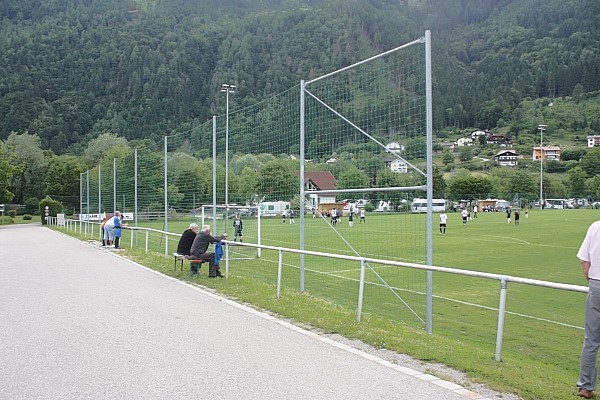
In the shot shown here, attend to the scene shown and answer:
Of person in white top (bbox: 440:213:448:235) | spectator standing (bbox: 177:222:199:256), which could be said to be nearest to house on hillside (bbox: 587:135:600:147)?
person in white top (bbox: 440:213:448:235)

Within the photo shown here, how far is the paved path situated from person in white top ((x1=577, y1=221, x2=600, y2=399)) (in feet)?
3.18

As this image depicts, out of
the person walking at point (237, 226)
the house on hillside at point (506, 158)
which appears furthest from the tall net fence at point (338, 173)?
the house on hillside at point (506, 158)

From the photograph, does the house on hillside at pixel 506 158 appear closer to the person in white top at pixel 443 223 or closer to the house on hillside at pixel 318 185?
the person in white top at pixel 443 223

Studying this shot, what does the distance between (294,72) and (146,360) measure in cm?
13740

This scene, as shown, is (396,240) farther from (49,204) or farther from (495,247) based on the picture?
(49,204)

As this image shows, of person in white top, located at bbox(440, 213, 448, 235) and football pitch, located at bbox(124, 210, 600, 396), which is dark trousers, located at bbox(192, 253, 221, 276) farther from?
person in white top, located at bbox(440, 213, 448, 235)

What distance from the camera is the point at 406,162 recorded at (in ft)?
33.6

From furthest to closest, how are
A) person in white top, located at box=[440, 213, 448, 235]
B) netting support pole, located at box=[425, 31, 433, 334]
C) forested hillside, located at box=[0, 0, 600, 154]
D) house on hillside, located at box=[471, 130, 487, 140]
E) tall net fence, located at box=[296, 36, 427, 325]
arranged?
house on hillside, located at box=[471, 130, 487, 140] < forested hillside, located at box=[0, 0, 600, 154] < person in white top, located at box=[440, 213, 448, 235] < tall net fence, located at box=[296, 36, 427, 325] < netting support pole, located at box=[425, 31, 433, 334]

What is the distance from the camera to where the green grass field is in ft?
23.7

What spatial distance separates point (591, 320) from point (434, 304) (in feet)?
27.6

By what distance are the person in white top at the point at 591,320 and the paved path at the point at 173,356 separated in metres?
Result: 0.97

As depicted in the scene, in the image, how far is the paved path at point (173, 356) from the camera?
5.86 m

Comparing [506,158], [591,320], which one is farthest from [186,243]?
[506,158]

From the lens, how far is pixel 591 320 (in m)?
5.59
